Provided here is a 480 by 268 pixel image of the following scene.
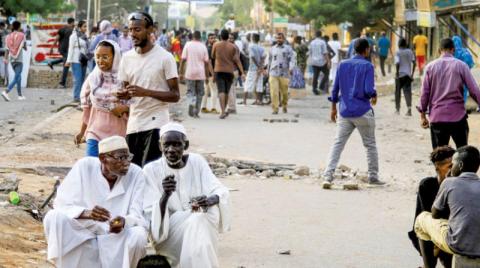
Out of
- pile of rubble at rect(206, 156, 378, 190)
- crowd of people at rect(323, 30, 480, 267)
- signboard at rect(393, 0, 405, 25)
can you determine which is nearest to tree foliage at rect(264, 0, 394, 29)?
signboard at rect(393, 0, 405, 25)

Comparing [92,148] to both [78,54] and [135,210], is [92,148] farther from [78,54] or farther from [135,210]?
[78,54]

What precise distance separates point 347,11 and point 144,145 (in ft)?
159

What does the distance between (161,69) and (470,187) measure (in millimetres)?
2751

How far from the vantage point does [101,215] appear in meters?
6.69

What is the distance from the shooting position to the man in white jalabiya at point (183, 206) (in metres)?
6.82

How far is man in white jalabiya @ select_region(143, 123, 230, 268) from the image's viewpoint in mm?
6824

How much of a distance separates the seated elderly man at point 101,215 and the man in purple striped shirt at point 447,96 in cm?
525

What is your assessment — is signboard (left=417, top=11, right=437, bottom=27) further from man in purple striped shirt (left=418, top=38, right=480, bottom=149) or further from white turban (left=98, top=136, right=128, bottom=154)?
white turban (left=98, top=136, right=128, bottom=154)

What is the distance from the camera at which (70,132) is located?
17.0m

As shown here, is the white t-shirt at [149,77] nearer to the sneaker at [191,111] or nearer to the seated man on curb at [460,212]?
the seated man on curb at [460,212]

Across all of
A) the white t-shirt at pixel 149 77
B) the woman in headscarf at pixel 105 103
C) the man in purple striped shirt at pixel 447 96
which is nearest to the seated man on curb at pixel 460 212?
the white t-shirt at pixel 149 77

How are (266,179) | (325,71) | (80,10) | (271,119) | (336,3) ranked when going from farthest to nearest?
(336,3) < (80,10) < (325,71) < (271,119) < (266,179)

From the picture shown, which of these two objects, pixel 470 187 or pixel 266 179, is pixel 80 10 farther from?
pixel 470 187

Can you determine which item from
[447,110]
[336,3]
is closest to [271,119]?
[447,110]
